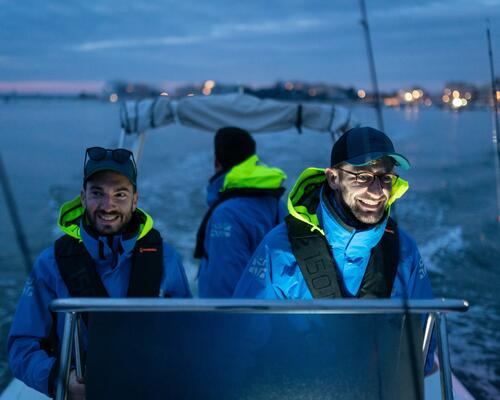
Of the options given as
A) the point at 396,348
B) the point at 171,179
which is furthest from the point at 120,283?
the point at 171,179

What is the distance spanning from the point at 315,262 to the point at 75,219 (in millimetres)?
1064

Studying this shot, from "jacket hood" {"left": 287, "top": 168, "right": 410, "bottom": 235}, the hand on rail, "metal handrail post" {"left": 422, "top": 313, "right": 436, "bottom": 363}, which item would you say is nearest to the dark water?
"jacket hood" {"left": 287, "top": 168, "right": 410, "bottom": 235}

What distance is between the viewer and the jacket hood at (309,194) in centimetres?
189

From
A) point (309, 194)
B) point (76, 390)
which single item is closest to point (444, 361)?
point (309, 194)

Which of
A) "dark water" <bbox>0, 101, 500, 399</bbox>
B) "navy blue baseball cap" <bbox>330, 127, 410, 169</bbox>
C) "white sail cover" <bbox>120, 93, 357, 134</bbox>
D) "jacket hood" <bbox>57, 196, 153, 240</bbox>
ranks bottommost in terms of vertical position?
"dark water" <bbox>0, 101, 500, 399</bbox>

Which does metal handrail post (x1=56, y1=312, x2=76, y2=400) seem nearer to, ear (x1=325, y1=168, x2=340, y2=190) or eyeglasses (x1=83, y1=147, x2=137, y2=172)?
eyeglasses (x1=83, y1=147, x2=137, y2=172)

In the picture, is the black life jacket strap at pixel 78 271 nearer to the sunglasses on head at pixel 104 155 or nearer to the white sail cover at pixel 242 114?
the sunglasses on head at pixel 104 155

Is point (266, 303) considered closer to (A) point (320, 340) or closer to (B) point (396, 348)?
(A) point (320, 340)

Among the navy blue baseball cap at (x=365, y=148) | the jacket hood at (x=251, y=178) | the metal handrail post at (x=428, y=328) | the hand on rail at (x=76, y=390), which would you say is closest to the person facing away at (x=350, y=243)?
the navy blue baseball cap at (x=365, y=148)

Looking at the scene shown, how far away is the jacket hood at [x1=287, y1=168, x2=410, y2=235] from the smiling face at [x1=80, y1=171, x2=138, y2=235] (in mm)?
650

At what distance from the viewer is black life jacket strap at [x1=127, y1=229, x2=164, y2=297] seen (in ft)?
6.30

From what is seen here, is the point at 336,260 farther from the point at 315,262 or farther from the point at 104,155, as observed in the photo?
the point at 104,155

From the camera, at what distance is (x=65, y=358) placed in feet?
4.69

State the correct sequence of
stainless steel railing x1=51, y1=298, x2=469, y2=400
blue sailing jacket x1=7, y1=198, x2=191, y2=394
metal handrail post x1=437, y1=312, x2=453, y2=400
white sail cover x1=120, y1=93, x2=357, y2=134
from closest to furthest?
stainless steel railing x1=51, y1=298, x2=469, y2=400
metal handrail post x1=437, y1=312, x2=453, y2=400
blue sailing jacket x1=7, y1=198, x2=191, y2=394
white sail cover x1=120, y1=93, x2=357, y2=134
